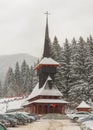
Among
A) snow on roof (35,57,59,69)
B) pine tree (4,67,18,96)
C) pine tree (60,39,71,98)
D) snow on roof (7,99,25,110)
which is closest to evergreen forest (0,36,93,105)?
pine tree (60,39,71,98)

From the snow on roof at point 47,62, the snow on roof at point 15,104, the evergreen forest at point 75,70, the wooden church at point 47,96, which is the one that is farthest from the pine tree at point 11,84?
the wooden church at point 47,96

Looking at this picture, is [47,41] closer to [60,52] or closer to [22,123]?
[60,52]

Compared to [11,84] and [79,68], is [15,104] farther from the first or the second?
[11,84]

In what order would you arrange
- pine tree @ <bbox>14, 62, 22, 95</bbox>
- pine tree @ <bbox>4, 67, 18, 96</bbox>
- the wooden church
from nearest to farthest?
the wooden church
pine tree @ <bbox>4, 67, 18, 96</bbox>
pine tree @ <bbox>14, 62, 22, 95</bbox>

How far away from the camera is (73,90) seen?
107688 millimetres

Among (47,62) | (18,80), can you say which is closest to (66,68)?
(47,62)

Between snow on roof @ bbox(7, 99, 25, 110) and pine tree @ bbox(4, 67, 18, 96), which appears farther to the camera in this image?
pine tree @ bbox(4, 67, 18, 96)

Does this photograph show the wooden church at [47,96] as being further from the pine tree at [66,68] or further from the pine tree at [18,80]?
the pine tree at [18,80]

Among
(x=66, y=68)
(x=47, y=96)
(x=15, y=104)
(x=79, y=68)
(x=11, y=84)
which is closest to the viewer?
(x=47, y=96)

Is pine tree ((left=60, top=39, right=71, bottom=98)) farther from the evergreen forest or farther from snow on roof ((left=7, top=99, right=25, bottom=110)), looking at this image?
snow on roof ((left=7, top=99, right=25, bottom=110))

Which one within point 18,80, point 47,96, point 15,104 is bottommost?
point 15,104

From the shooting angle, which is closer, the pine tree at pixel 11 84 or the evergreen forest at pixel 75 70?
the evergreen forest at pixel 75 70

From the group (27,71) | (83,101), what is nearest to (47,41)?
(83,101)

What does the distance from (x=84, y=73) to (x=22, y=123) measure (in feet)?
205
